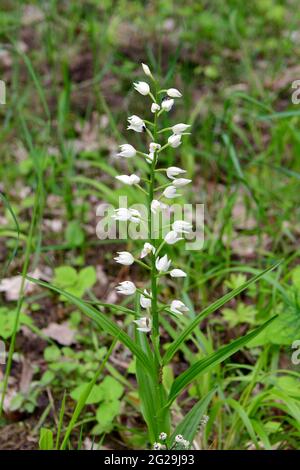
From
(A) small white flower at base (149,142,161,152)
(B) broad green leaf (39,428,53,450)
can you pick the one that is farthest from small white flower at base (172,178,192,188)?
(B) broad green leaf (39,428,53,450)

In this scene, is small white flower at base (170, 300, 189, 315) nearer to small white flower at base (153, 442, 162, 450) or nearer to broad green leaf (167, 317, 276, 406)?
broad green leaf (167, 317, 276, 406)

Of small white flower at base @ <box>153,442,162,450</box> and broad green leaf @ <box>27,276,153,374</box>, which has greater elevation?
broad green leaf @ <box>27,276,153,374</box>

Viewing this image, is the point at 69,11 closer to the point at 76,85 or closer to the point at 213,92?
the point at 76,85

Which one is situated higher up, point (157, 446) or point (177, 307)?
point (177, 307)

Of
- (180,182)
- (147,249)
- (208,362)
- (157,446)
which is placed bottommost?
(157,446)

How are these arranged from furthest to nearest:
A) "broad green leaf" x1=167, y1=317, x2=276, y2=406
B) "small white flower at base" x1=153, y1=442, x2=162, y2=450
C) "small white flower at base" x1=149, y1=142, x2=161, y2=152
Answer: "small white flower at base" x1=153, y1=442, x2=162, y2=450 < "broad green leaf" x1=167, y1=317, x2=276, y2=406 < "small white flower at base" x1=149, y1=142, x2=161, y2=152

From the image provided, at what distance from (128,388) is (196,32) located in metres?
3.00

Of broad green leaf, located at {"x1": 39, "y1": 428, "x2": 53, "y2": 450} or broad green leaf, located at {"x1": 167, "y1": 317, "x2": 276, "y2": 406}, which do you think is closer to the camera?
broad green leaf, located at {"x1": 167, "y1": 317, "x2": 276, "y2": 406}

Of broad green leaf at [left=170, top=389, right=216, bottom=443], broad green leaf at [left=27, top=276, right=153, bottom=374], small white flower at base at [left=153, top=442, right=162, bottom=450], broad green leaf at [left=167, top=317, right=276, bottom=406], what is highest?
broad green leaf at [left=27, top=276, right=153, bottom=374]

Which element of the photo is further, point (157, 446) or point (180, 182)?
point (157, 446)

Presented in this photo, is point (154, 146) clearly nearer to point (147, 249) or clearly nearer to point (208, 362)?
point (147, 249)

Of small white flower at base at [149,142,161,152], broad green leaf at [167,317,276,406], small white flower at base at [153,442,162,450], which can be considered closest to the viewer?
small white flower at base at [149,142,161,152]

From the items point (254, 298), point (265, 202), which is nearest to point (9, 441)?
point (254, 298)

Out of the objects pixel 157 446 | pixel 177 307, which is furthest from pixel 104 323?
pixel 157 446
